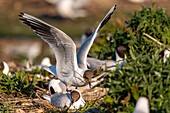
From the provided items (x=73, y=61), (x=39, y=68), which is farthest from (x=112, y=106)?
(x=39, y=68)

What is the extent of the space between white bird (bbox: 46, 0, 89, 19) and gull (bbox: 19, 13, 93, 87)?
43.1 ft

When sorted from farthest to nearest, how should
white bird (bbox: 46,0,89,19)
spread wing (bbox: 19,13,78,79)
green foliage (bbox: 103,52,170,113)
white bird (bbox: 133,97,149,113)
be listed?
white bird (bbox: 46,0,89,19)
spread wing (bbox: 19,13,78,79)
green foliage (bbox: 103,52,170,113)
white bird (bbox: 133,97,149,113)

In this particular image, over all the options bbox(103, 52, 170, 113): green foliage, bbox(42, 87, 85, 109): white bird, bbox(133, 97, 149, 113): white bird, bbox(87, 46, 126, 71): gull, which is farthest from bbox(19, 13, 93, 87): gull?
bbox(133, 97, 149, 113): white bird

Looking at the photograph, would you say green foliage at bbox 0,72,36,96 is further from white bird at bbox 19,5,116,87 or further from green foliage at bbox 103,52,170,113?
green foliage at bbox 103,52,170,113

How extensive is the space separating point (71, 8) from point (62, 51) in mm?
13768

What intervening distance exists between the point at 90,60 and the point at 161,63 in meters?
3.03

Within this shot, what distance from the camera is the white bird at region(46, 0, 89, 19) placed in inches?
810

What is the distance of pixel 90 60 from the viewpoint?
843 centimetres

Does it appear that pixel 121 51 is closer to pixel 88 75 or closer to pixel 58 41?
pixel 88 75

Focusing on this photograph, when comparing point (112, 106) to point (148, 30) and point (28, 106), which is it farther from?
point (148, 30)

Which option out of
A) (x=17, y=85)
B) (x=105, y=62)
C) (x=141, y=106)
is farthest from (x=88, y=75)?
(x=141, y=106)

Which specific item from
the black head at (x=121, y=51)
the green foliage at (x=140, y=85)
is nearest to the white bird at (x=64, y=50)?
the black head at (x=121, y=51)

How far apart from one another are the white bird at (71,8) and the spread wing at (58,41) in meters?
13.2

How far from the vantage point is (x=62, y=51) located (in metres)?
7.13
